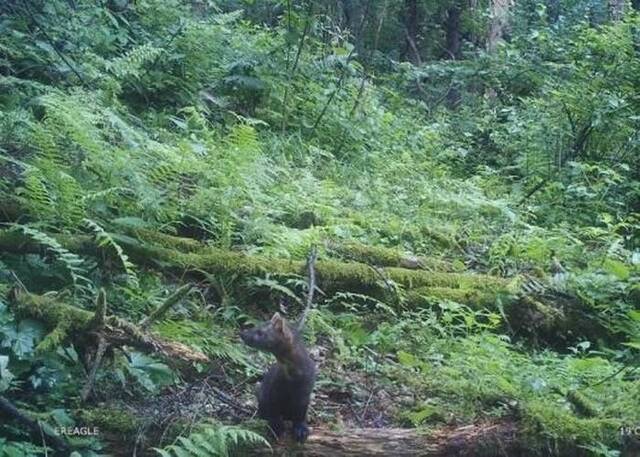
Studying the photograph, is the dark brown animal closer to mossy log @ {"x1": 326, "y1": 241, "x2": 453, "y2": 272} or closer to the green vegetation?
the green vegetation

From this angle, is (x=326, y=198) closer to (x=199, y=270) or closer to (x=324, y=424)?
(x=199, y=270)

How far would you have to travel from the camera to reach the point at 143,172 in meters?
6.04

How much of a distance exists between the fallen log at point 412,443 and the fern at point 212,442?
279 mm

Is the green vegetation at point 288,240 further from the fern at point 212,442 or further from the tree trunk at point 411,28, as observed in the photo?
the tree trunk at point 411,28

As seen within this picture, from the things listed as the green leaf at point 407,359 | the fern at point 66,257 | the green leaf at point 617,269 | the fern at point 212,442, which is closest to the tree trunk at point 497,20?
the green leaf at point 617,269

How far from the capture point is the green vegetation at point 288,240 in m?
3.92

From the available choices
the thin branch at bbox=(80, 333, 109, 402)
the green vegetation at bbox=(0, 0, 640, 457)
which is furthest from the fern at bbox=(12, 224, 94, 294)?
the thin branch at bbox=(80, 333, 109, 402)

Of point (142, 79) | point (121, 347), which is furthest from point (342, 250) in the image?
point (142, 79)

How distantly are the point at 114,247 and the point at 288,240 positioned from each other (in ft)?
4.62

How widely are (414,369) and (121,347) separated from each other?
194cm

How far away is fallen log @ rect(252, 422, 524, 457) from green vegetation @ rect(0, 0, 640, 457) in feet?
0.46

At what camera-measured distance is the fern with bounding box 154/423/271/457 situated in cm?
331

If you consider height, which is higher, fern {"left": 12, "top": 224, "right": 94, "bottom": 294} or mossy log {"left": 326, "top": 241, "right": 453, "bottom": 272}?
fern {"left": 12, "top": 224, "right": 94, "bottom": 294}

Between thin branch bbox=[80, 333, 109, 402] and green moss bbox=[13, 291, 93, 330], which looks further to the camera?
green moss bbox=[13, 291, 93, 330]
